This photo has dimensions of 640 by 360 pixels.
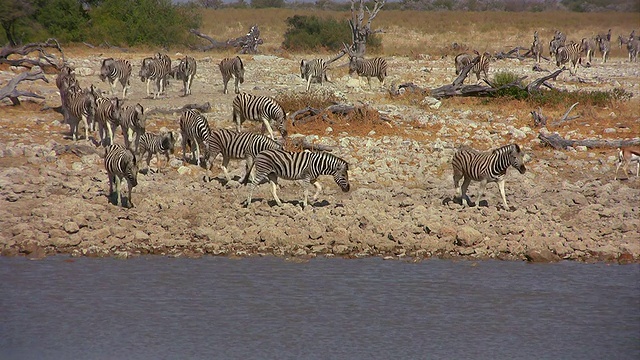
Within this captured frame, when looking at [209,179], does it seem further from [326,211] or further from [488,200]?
[488,200]

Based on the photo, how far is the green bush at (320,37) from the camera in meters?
37.0

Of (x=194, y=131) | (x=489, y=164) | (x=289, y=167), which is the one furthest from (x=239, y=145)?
(x=489, y=164)

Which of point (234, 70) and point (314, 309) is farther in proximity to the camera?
point (234, 70)

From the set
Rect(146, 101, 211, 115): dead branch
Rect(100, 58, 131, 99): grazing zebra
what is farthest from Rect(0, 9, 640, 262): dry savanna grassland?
Rect(100, 58, 131, 99): grazing zebra

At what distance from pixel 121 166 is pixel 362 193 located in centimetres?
356

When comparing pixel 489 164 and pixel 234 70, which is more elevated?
pixel 489 164

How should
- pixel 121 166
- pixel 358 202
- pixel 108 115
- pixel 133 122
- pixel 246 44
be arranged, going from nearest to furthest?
1. pixel 121 166
2. pixel 358 202
3. pixel 133 122
4. pixel 108 115
5. pixel 246 44

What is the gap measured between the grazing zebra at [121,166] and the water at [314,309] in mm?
1478

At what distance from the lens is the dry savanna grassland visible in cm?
1152

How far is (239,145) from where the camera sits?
1370 centimetres

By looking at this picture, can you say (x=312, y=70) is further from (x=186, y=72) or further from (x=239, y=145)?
(x=239, y=145)

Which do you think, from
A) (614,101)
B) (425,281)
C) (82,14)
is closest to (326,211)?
(425,281)

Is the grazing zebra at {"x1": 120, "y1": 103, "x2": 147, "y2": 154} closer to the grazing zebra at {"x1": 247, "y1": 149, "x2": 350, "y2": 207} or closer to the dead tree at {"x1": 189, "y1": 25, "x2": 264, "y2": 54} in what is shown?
the grazing zebra at {"x1": 247, "y1": 149, "x2": 350, "y2": 207}

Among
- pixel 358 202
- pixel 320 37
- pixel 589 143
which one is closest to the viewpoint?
pixel 358 202
